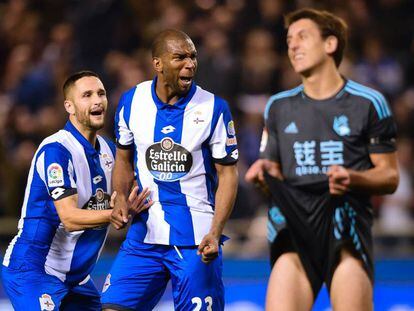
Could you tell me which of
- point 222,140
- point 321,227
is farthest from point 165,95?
point 321,227

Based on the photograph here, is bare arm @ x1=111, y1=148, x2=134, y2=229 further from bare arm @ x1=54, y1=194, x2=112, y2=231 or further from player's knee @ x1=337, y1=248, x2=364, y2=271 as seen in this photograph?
player's knee @ x1=337, y1=248, x2=364, y2=271

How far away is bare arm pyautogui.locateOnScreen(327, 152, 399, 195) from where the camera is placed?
459cm

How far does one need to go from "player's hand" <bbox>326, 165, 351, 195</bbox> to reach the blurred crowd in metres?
4.01

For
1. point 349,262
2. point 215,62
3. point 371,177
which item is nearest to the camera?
point 371,177

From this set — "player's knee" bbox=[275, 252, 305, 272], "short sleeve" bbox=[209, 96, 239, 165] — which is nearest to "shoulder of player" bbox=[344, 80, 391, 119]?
"short sleeve" bbox=[209, 96, 239, 165]

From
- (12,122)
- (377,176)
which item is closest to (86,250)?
(377,176)

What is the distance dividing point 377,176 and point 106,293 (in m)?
1.57

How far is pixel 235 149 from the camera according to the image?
5.13 metres

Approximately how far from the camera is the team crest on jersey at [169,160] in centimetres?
505

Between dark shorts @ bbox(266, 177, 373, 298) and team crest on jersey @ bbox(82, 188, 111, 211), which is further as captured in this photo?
team crest on jersey @ bbox(82, 188, 111, 211)

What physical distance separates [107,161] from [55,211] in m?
0.44

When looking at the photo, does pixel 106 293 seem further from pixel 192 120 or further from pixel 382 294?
pixel 382 294

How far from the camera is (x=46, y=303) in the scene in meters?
5.14

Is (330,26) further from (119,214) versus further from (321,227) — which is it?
(119,214)
